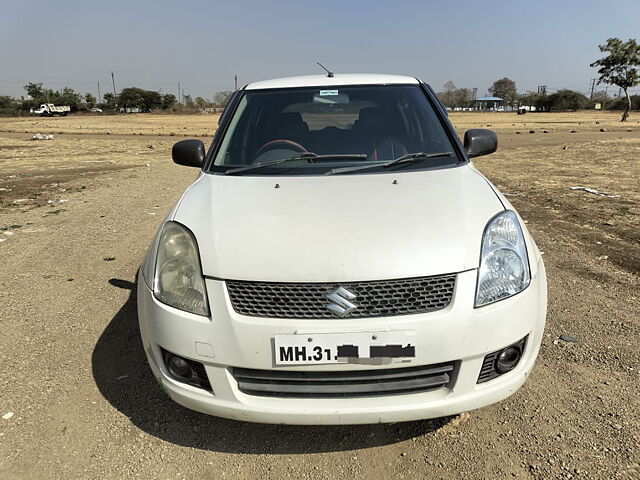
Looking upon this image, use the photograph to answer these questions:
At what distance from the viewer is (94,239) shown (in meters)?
5.31

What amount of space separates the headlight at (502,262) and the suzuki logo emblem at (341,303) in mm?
486

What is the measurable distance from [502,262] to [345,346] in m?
0.76

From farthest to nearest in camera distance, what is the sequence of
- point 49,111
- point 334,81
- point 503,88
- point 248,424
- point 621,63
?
point 503,88 < point 49,111 < point 621,63 < point 334,81 < point 248,424

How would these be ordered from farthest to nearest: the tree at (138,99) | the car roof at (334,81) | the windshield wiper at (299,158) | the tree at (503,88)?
the tree at (503,88) → the tree at (138,99) → the car roof at (334,81) → the windshield wiper at (299,158)

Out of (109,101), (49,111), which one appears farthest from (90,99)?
(49,111)

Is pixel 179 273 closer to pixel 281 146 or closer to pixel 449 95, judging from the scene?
pixel 281 146

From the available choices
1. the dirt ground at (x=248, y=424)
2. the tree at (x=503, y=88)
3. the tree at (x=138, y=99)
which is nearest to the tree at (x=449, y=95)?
the tree at (x=503, y=88)

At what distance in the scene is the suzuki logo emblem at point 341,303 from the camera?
176cm

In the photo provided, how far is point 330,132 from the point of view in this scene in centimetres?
301

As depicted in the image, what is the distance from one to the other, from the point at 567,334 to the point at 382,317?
1894 mm

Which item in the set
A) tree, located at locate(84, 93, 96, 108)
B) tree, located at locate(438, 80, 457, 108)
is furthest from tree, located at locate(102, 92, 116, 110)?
tree, located at locate(438, 80, 457, 108)

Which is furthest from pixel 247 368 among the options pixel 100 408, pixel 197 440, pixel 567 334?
pixel 567 334

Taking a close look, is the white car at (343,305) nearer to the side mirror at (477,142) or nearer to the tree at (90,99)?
the side mirror at (477,142)

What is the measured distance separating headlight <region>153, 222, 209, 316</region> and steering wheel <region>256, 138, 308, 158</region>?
998 mm
